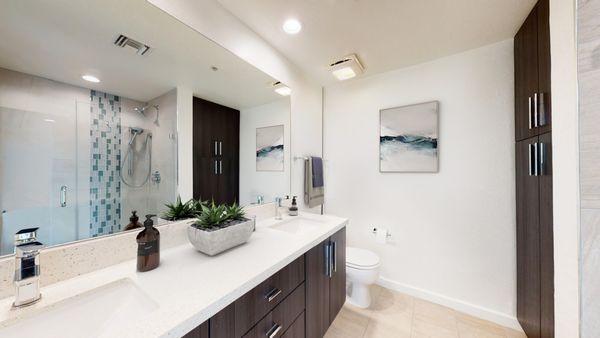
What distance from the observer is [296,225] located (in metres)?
1.76

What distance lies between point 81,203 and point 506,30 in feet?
9.18

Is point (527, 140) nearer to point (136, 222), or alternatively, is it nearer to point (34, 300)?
point (136, 222)

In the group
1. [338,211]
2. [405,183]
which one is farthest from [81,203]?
[405,183]

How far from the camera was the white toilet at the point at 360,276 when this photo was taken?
5.71 feet

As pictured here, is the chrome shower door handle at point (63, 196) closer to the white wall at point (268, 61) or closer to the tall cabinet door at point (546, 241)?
the white wall at point (268, 61)

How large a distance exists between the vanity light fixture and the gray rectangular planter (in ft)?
5.47

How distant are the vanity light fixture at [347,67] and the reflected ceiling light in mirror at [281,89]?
498 millimetres

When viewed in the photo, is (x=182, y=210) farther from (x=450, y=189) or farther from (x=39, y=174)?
(x=450, y=189)

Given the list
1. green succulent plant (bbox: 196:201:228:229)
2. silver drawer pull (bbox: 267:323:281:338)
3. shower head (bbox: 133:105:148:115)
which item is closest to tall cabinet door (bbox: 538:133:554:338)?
silver drawer pull (bbox: 267:323:281:338)

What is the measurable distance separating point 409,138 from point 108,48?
7.38ft

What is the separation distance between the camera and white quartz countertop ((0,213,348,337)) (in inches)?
22.3

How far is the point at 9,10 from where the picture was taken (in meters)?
0.70

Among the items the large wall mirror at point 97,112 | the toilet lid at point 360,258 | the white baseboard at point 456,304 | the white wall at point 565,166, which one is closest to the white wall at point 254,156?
the large wall mirror at point 97,112

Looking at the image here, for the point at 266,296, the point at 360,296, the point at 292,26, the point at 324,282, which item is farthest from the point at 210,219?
the point at 360,296
